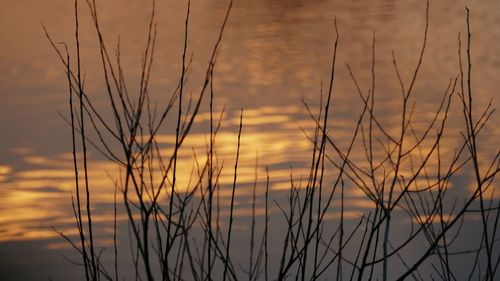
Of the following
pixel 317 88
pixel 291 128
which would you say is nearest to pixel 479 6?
pixel 317 88

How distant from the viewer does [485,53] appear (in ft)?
37.8

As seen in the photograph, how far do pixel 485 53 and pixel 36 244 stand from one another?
5858 millimetres

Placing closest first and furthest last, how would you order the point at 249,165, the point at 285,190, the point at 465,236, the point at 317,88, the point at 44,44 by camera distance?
1. the point at 465,236
2. the point at 285,190
3. the point at 249,165
4. the point at 317,88
5. the point at 44,44

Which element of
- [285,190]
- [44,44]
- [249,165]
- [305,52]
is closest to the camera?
[285,190]

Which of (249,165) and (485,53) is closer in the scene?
(249,165)

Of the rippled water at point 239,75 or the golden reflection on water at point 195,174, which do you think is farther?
the rippled water at point 239,75

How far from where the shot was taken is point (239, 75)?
35.4 feet

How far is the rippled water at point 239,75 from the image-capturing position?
7.88 m

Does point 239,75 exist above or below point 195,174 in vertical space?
below

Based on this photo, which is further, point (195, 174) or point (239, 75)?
point (239, 75)

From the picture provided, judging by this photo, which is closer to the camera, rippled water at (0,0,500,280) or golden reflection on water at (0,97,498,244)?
golden reflection on water at (0,97,498,244)

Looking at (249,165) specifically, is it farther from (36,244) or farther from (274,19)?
(274,19)

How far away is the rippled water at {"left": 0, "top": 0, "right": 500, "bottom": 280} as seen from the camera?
788cm

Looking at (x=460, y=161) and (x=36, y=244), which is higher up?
(x=460, y=161)
